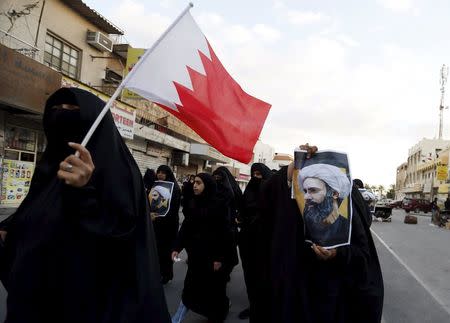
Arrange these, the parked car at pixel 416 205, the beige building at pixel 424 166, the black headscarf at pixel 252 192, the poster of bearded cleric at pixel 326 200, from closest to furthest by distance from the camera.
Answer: the poster of bearded cleric at pixel 326 200 → the black headscarf at pixel 252 192 → the parked car at pixel 416 205 → the beige building at pixel 424 166

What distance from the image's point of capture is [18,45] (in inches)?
502

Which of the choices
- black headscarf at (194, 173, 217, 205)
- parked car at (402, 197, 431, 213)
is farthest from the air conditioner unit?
parked car at (402, 197, 431, 213)

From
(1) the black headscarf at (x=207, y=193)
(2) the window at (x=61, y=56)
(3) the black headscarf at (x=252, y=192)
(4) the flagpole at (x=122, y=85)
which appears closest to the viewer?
(4) the flagpole at (x=122, y=85)

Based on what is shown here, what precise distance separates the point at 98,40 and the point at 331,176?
15.2 m

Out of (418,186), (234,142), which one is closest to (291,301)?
Result: (234,142)

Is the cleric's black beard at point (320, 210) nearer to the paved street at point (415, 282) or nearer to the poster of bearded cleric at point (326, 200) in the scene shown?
the poster of bearded cleric at point (326, 200)

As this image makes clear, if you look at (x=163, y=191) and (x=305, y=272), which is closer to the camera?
(x=305, y=272)

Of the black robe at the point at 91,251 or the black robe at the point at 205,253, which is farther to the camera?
the black robe at the point at 205,253

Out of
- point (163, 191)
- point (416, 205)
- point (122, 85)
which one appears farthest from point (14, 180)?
point (416, 205)

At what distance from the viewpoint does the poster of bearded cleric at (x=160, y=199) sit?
5.81 m

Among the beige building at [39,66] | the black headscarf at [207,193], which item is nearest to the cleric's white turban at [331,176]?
the black headscarf at [207,193]

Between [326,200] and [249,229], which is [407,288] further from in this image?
[326,200]

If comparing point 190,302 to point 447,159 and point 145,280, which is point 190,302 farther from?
point 447,159

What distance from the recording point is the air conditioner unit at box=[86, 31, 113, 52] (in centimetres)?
1593
